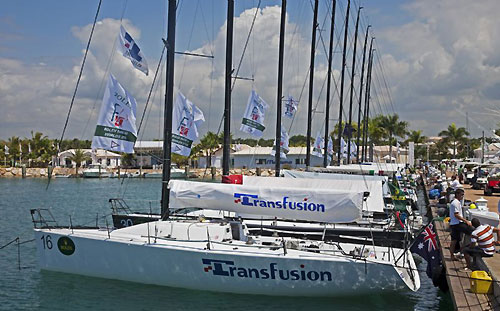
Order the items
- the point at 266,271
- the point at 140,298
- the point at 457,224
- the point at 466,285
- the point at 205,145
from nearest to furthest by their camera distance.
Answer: the point at 466,285
the point at 266,271
the point at 457,224
the point at 140,298
the point at 205,145

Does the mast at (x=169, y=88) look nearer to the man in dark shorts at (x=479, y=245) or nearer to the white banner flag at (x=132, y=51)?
the white banner flag at (x=132, y=51)

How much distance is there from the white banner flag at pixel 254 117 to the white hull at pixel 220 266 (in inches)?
399

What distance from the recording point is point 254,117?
1038 inches

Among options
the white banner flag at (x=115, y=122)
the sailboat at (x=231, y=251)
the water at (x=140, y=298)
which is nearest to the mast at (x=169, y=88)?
the sailboat at (x=231, y=251)

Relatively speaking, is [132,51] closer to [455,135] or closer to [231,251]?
[231,251]

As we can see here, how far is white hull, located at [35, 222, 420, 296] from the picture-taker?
14242 mm

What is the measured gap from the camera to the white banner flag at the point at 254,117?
26141 millimetres

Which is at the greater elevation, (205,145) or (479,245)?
(205,145)

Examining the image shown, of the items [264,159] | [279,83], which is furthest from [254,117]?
[264,159]

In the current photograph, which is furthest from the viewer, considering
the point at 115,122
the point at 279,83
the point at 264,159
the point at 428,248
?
the point at 264,159

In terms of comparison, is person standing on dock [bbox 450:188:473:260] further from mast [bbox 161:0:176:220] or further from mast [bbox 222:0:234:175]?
mast [bbox 222:0:234:175]

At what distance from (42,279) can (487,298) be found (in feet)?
40.2

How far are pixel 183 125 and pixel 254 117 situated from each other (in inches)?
300

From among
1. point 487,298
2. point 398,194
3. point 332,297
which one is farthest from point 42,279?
point 398,194
